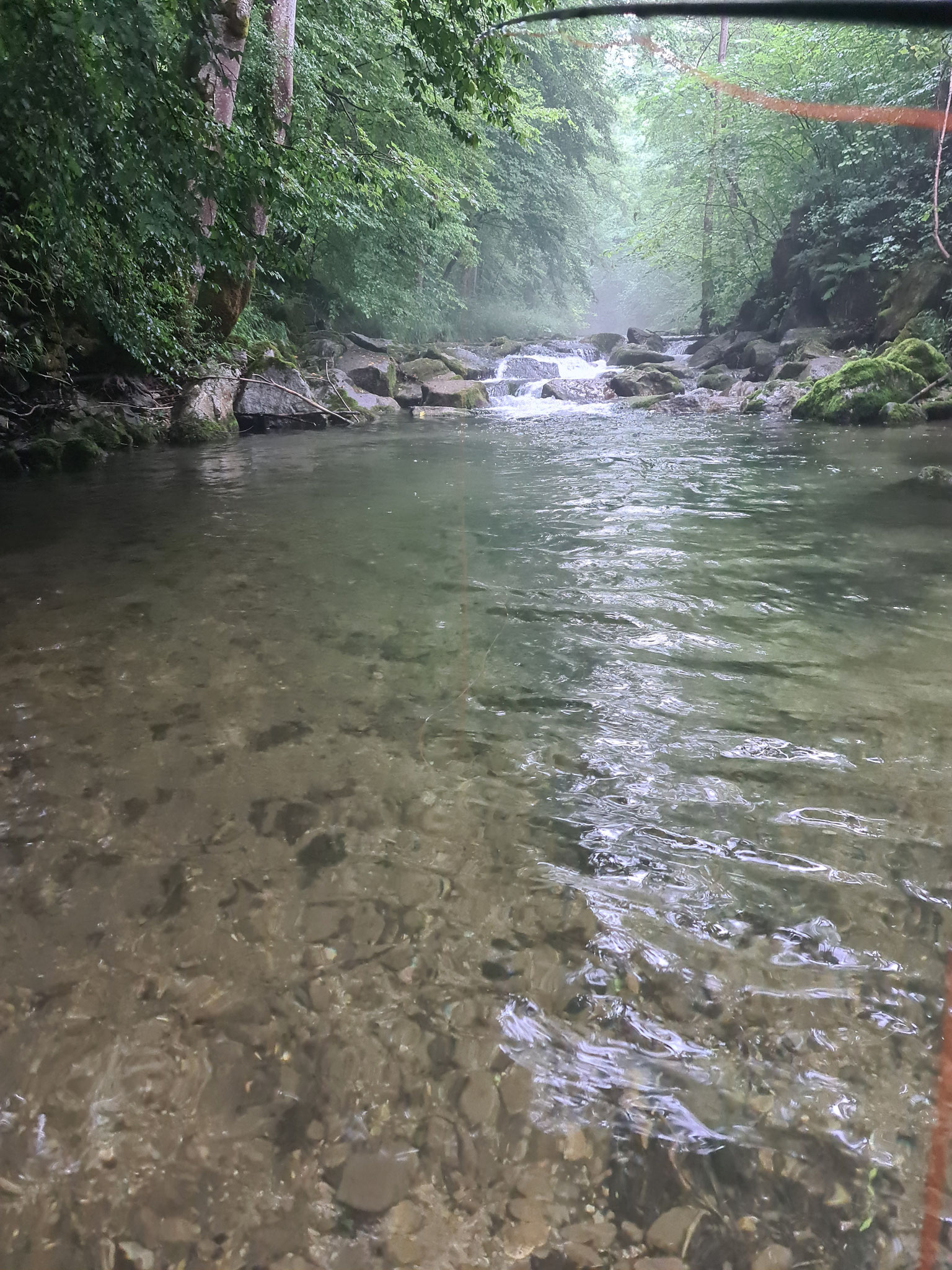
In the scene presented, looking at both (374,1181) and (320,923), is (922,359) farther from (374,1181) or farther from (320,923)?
(374,1181)

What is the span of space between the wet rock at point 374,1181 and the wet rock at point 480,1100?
0.13 meters

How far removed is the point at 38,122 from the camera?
3734 mm

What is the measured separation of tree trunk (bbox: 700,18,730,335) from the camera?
21.9 m

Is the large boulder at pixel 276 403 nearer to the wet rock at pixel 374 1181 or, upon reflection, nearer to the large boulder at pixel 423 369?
the large boulder at pixel 423 369

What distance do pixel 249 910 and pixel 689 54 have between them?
30.6 meters

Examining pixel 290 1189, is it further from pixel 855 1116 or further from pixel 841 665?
pixel 841 665

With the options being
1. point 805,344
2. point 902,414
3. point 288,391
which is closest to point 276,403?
point 288,391

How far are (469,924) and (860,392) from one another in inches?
571

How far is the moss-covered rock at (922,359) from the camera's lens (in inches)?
547

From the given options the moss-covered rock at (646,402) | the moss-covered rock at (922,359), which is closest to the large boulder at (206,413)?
the moss-covered rock at (646,402)

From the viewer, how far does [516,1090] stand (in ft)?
4.23

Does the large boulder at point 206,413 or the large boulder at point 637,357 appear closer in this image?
the large boulder at point 206,413

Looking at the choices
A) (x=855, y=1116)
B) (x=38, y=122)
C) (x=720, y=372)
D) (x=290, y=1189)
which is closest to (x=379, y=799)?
(x=290, y=1189)

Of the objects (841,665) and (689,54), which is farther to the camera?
(689,54)
